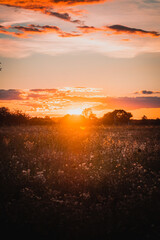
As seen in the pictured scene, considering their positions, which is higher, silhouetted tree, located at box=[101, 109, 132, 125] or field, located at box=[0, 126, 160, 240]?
silhouetted tree, located at box=[101, 109, 132, 125]

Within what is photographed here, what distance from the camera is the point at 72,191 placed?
5.73 m

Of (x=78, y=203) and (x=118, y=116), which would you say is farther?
(x=118, y=116)

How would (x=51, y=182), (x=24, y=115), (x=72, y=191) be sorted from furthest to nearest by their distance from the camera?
(x=24, y=115), (x=51, y=182), (x=72, y=191)

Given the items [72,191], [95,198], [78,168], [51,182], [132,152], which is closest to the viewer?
[95,198]

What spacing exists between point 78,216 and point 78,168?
109 inches

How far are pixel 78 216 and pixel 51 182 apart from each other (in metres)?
2.01

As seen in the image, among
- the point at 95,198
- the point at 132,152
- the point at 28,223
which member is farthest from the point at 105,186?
the point at 132,152

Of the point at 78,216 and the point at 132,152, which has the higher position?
the point at 132,152

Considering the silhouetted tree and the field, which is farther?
the silhouetted tree

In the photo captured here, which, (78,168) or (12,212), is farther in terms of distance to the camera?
(78,168)

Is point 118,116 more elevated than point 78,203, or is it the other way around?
point 118,116

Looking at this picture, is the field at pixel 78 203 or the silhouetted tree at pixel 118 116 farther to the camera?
the silhouetted tree at pixel 118 116

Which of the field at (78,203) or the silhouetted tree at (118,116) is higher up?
the silhouetted tree at (118,116)

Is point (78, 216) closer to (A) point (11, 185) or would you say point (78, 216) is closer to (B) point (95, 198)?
(B) point (95, 198)
